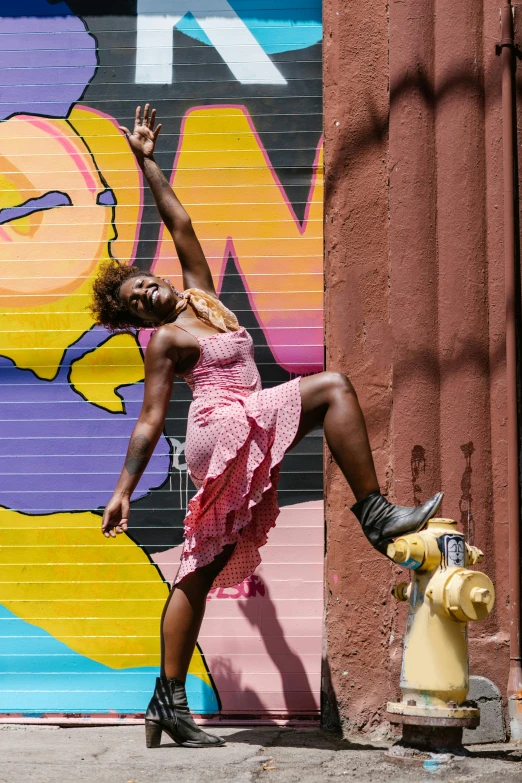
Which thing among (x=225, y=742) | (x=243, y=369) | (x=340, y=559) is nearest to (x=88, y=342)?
(x=243, y=369)

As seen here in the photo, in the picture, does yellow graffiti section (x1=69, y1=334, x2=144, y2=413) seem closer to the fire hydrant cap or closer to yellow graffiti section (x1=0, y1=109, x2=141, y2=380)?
yellow graffiti section (x1=0, y1=109, x2=141, y2=380)

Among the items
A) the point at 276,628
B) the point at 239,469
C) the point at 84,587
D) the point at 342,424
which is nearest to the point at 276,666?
the point at 276,628

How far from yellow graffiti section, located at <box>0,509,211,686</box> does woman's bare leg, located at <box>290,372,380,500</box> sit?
1477 mm

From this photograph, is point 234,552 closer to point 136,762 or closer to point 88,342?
point 136,762

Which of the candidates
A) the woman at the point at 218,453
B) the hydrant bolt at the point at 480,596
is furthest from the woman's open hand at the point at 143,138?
the hydrant bolt at the point at 480,596

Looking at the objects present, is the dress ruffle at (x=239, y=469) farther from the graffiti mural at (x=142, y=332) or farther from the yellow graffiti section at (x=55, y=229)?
the yellow graffiti section at (x=55, y=229)

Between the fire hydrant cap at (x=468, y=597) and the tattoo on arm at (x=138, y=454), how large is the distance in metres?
1.21

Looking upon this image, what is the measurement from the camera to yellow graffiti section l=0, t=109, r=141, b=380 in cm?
489

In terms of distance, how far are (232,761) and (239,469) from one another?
40.5 inches

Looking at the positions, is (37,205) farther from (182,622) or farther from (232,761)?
(232,761)

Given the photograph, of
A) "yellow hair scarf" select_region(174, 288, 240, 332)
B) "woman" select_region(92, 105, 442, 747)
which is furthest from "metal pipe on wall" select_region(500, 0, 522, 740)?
"yellow hair scarf" select_region(174, 288, 240, 332)

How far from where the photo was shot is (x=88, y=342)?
192 inches

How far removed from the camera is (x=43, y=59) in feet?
16.7

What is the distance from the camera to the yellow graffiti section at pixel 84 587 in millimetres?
4602
